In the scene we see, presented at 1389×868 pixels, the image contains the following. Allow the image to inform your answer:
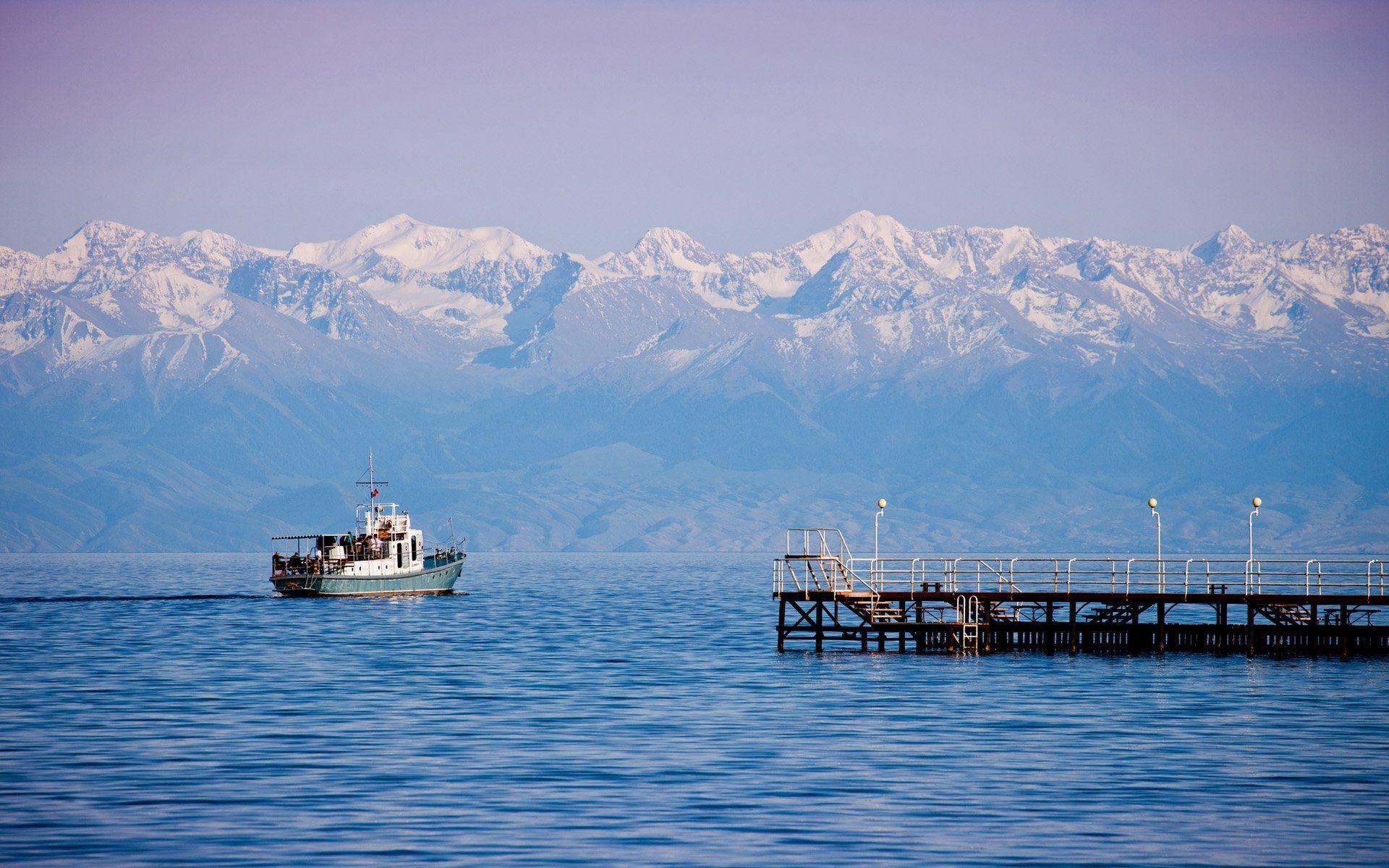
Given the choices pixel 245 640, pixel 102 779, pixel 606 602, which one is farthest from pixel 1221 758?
pixel 606 602

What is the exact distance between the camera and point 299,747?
172 ft

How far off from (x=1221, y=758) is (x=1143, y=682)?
22587mm

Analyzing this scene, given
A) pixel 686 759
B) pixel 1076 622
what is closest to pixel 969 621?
pixel 1076 622

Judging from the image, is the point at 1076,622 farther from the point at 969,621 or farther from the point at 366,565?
the point at 366,565

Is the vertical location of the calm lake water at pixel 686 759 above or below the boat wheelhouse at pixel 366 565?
below

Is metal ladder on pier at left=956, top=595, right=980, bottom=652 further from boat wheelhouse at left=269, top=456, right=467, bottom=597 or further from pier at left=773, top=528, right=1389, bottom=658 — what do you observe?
boat wheelhouse at left=269, top=456, right=467, bottom=597

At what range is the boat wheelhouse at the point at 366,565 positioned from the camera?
141500 mm

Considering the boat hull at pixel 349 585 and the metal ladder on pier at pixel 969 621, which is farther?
the boat hull at pixel 349 585

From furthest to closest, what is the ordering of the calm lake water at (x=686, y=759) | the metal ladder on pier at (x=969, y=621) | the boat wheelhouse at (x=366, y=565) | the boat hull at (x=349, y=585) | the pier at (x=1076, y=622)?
1. the boat wheelhouse at (x=366, y=565)
2. the boat hull at (x=349, y=585)
3. the metal ladder on pier at (x=969, y=621)
4. the pier at (x=1076, y=622)
5. the calm lake water at (x=686, y=759)

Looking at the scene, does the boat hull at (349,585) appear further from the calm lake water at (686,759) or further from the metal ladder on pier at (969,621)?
the metal ladder on pier at (969,621)

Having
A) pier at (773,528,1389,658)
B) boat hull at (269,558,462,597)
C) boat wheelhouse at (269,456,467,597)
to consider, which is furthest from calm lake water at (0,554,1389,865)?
boat wheelhouse at (269,456,467,597)

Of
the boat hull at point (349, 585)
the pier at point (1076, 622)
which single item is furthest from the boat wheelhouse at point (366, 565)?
the pier at point (1076, 622)

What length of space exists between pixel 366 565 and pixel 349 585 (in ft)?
6.71

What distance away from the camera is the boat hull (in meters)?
141
